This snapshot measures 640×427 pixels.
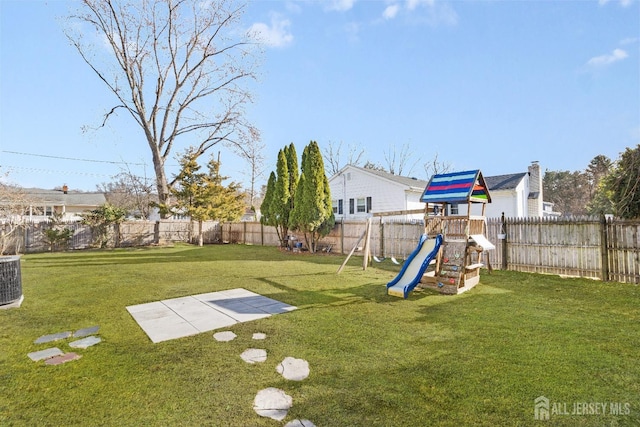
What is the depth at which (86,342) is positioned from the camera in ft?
12.3

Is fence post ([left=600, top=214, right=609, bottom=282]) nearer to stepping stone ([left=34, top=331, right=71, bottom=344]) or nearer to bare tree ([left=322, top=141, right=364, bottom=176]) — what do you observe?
stepping stone ([left=34, top=331, right=71, bottom=344])

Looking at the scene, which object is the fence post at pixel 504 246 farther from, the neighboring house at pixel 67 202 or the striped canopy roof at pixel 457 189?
the neighboring house at pixel 67 202

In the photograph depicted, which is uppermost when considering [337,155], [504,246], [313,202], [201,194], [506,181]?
[337,155]

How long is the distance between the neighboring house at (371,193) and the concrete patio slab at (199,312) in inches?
504

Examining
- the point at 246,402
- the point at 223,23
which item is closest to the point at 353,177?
the point at 223,23

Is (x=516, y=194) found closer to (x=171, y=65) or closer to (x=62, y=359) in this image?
(x=62, y=359)

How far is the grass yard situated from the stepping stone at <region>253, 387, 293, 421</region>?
6cm

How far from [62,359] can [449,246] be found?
268 inches

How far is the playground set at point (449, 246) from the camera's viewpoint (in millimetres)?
6305

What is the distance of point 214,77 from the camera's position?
868 inches

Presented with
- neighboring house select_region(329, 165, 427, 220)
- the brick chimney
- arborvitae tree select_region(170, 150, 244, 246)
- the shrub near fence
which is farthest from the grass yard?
the brick chimney

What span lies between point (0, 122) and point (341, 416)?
22280mm

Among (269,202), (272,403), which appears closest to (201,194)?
(269,202)

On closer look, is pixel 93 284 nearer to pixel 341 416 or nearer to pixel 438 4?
pixel 341 416
